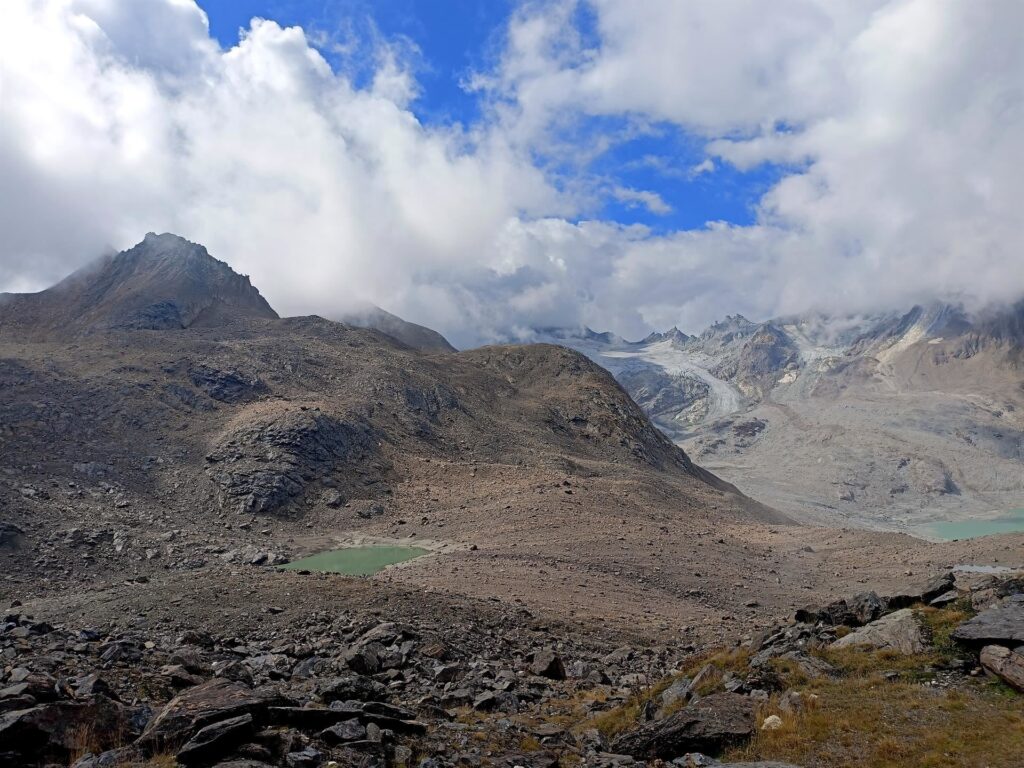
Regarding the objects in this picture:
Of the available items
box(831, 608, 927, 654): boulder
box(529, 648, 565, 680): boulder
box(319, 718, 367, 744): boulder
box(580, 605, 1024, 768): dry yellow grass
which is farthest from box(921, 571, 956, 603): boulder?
box(319, 718, 367, 744): boulder

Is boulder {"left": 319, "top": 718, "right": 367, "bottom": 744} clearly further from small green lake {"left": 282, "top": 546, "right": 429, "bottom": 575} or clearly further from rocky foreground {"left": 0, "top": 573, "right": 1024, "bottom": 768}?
small green lake {"left": 282, "top": 546, "right": 429, "bottom": 575}

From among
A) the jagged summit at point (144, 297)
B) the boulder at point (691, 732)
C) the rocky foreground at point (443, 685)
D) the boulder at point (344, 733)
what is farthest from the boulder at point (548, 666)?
the jagged summit at point (144, 297)

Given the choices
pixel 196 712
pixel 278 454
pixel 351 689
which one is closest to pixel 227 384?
pixel 278 454

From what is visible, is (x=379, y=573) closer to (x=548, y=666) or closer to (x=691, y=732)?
(x=548, y=666)

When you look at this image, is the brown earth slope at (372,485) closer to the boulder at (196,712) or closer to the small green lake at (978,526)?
the boulder at (196,712)

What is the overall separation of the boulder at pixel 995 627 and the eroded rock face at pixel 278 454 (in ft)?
162

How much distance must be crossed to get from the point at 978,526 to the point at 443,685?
583 feet

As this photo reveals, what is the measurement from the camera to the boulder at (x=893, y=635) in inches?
688

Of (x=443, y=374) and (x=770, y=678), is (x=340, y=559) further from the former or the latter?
(x=443, y=374)

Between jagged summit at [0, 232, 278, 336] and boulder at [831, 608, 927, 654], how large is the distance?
10546 centimetres

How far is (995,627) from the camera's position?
54.2ft

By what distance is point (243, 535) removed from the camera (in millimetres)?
50031

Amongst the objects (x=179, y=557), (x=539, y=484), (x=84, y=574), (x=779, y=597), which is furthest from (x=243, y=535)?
(x=779, y=597)

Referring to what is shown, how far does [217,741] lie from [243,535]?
41354 mm
